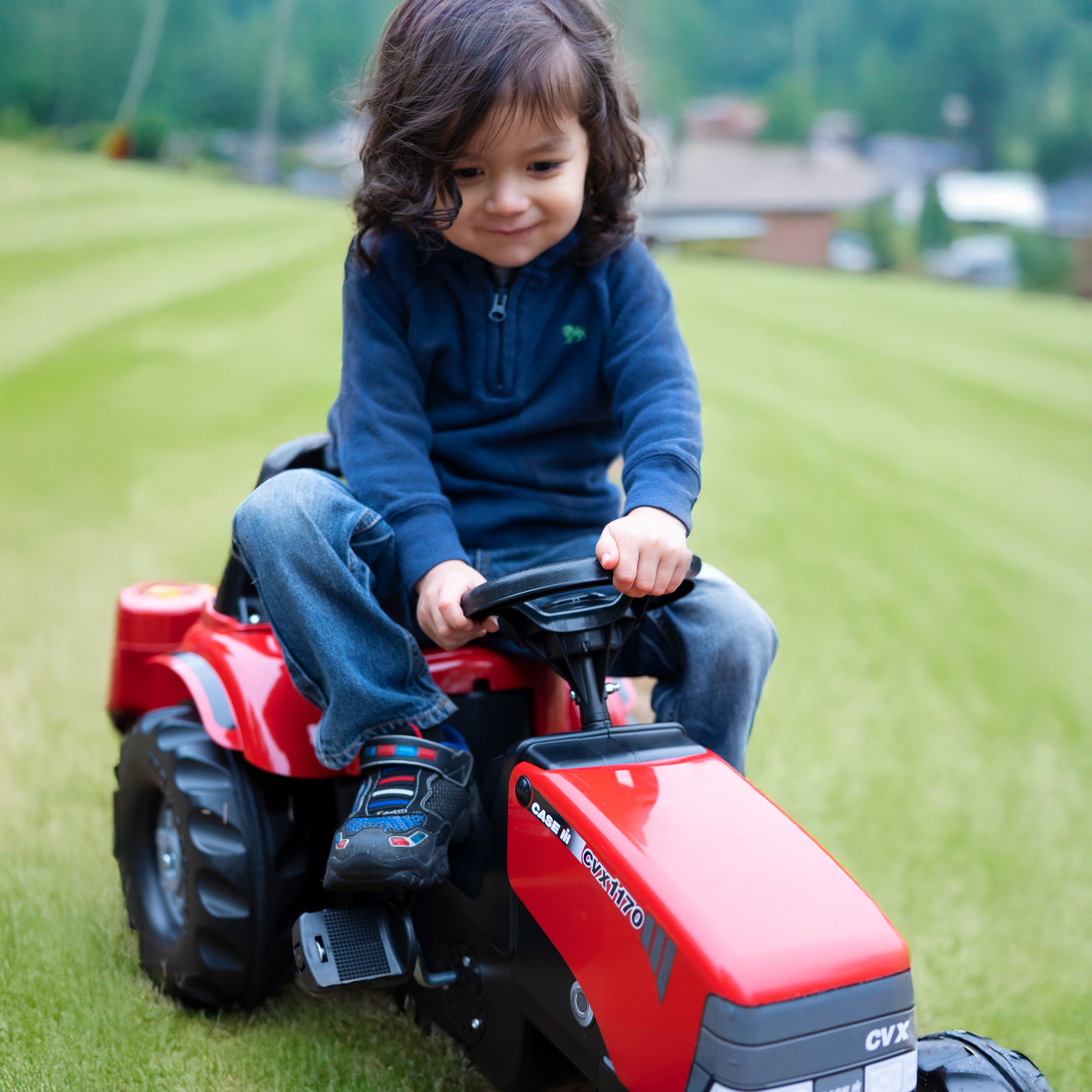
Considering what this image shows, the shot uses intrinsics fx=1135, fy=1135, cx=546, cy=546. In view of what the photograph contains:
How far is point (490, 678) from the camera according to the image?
1.43 metres

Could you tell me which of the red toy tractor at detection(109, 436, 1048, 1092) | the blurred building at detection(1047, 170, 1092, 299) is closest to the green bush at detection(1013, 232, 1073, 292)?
the blurred building at detection(1047, 170, 1092, 299)

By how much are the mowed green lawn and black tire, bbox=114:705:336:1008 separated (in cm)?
7

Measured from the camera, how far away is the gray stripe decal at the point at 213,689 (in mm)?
1481

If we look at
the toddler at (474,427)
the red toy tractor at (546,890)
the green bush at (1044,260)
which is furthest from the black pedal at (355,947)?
the green bush at (1044,260)

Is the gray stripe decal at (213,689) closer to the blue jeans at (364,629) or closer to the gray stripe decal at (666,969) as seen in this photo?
the blue jeans at (364,629)

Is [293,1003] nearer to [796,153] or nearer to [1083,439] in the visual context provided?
[1083,439]

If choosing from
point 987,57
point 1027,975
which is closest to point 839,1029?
point 1027,975

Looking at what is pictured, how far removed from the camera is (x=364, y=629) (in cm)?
133

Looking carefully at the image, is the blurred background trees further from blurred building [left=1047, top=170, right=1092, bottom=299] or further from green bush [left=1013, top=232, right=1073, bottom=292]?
green bush [left=1013, top=232, right=1073, bottom=292]

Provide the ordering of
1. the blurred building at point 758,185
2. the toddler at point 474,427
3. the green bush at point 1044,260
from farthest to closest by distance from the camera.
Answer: the blurred building at point 758,185 → the green bush at point 1044,260 → the toddler at point 474,427

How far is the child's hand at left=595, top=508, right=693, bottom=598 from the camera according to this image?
3.92ft

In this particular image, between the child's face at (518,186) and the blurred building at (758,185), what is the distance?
974 centimetres

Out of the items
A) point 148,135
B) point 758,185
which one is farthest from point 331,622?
point 758,185

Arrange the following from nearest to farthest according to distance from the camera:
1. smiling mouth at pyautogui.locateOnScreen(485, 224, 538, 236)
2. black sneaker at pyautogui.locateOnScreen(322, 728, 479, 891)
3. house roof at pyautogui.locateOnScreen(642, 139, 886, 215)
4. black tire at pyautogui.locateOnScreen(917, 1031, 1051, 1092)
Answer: black tire at pyautogui.locateOnScreen(917, 1031, 1051, 1092), black sneaker at pyautogui.locateOnScreen(322, 728, 479, 891), smiling mouth at pyautogui.locateOnScreen(485, 224, 538, 236), house roof at pyautogui.locateOnScreen(642, 139, 886, 215)
